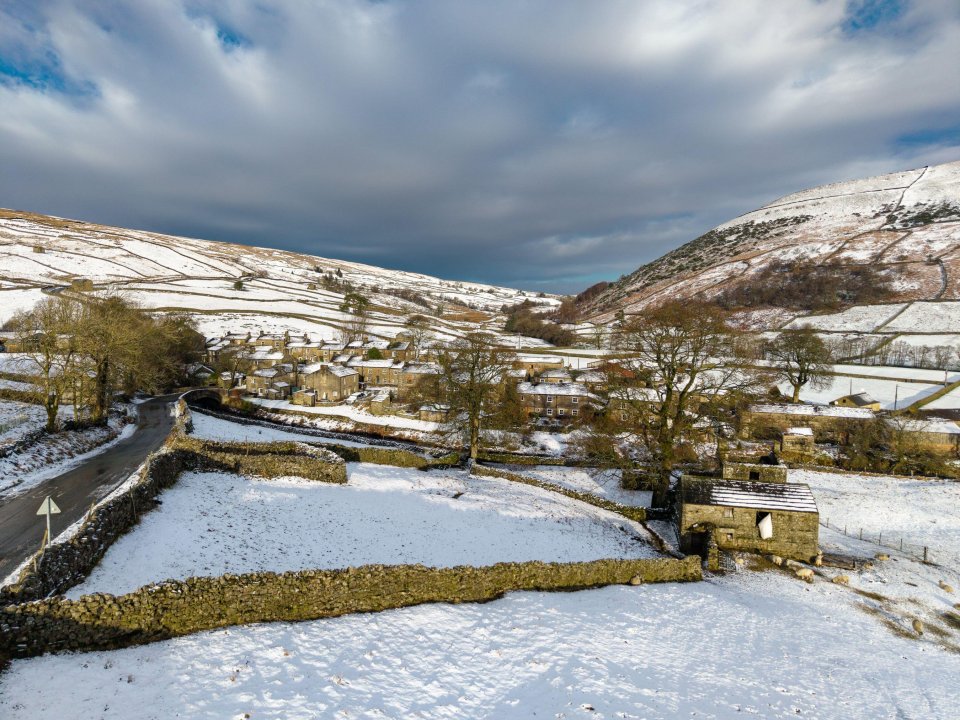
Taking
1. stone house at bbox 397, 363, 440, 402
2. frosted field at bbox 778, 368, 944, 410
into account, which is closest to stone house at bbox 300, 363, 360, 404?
stone house at bbox 397, 363, 440, 402

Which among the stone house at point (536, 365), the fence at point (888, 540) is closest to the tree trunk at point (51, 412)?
the fence at point (888, 540)

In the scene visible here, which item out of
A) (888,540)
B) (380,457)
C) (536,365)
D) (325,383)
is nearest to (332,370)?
(325,383)

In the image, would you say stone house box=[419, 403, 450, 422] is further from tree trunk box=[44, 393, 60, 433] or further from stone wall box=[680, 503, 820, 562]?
stone wall box=[680, 503, 820, 562]

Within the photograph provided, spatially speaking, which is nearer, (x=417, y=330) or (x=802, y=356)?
(x=802, y=356)

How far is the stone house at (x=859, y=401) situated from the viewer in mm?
43750

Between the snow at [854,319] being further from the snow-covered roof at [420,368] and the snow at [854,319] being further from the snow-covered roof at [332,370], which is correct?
the snow-covered roof at [332,370]

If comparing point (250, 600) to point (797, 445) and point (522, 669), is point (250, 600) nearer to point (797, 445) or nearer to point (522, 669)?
point (522, 669)

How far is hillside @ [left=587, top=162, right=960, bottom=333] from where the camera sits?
80188 millimetres

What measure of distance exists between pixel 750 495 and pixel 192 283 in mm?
135196

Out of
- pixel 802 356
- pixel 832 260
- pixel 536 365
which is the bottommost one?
pixel 536 365

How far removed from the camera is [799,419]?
131 ft

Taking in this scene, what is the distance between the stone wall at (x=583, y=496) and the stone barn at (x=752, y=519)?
9.84 ft

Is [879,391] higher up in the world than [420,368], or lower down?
higher up

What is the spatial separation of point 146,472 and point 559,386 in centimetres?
3983
